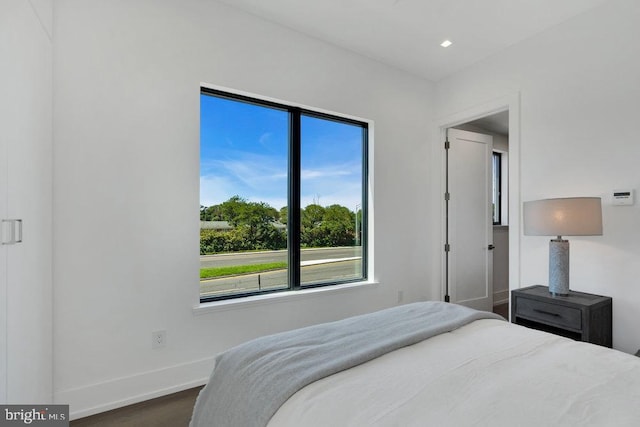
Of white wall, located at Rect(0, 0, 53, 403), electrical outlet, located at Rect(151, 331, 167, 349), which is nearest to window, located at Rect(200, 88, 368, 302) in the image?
electrical outlet, located at Rect(151, 331, 167, 349)

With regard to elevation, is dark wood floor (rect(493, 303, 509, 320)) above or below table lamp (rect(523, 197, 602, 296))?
below

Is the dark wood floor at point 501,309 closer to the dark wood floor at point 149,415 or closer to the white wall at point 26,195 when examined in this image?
the dark wood floor at point 149,415

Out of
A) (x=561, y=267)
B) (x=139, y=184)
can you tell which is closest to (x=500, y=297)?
(x=561, y=267)

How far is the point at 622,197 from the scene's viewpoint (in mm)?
2287

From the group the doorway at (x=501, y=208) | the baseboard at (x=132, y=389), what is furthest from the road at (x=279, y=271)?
the doorway at (x=501, y=208)

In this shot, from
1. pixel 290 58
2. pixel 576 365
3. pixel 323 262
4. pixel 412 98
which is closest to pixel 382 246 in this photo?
pixel 323 262

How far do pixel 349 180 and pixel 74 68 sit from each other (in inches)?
90.5

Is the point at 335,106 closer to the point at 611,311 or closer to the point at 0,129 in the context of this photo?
the point at 0,129

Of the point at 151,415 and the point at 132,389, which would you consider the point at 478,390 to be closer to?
the point at 151,415

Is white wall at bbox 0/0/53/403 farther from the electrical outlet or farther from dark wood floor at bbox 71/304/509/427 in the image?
the electrical outlet

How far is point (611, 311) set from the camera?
234 centimetres

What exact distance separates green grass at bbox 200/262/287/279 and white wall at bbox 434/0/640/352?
2191mm

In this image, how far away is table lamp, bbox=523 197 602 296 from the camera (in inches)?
86.8

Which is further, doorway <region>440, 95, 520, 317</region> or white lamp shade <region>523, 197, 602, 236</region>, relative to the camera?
doorway <region>440, 95, 520, 317</region>
